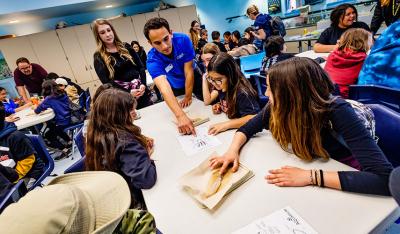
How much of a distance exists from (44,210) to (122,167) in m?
0.63

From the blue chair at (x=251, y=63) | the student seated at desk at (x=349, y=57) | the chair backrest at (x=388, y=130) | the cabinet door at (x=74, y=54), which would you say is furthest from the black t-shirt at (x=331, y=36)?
the cabinet door at (x=74, y=54)

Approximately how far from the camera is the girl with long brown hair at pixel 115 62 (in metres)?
2.18

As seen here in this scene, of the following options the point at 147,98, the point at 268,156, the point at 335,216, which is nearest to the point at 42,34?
the point at 147,98

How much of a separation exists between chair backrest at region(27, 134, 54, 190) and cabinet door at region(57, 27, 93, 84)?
16.7 feet

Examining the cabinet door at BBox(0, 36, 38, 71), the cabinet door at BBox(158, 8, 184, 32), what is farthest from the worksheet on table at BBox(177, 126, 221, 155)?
the cabinet door at BBox(0, 36, 38, 71)

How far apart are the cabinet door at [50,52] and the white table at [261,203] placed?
6.55 m

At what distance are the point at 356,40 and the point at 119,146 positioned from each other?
6.49 ft

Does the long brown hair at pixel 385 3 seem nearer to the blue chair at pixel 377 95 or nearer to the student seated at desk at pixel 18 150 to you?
the blue chair at pixel 377 95

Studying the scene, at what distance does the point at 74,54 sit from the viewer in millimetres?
6547

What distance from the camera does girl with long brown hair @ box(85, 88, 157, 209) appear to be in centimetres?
109

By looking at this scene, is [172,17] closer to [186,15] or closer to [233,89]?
[186,15]

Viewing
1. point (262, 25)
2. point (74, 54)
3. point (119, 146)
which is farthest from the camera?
point (74, 54)

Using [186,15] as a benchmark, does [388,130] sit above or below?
below

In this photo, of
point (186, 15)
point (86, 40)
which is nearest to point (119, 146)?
point (86, 40)
